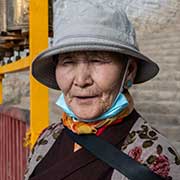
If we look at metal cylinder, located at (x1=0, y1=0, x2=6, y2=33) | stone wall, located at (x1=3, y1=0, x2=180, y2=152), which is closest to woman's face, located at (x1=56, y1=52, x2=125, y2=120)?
metal cylinder, located at (x1=0, y1=0, x2=6, y2=33)

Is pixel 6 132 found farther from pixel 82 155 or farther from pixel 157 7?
pixel 157 7

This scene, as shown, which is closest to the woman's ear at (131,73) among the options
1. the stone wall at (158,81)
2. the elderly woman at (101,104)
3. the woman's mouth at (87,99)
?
the elderly woman at (101,104)

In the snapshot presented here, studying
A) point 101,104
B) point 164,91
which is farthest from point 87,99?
point 164,91

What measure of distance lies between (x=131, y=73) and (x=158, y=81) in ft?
17.4

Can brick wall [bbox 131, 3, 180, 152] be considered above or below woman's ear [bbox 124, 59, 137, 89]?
below

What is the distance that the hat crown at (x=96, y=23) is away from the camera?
1765 mm

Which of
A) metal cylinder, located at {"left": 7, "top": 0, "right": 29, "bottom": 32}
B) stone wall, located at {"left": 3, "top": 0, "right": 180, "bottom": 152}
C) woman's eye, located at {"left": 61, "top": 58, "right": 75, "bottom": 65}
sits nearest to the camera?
woman's eye, located at {"left": 61, "top": 58, "right": 75, "bottom": 65}

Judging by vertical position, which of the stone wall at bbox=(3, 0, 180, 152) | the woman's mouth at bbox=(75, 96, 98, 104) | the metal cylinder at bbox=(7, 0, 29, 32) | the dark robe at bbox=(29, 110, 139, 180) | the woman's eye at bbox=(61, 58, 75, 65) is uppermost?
the woman's eye at bbox=(61, 58, 75, 65)

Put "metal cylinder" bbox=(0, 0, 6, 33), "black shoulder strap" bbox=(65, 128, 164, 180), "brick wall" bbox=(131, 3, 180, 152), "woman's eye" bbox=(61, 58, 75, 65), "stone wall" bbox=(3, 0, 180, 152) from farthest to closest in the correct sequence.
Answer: "stone wall" bbox=(3, 0, 180, 152)
"brick wall" bbox=(131, 3, 180, 152)
"metal cylinder" bbox=(0, 0, 6, 33)
"woman's eye" bbox=(61, 58, 75, 65)
"black shoulder strap" bbox=(65, 128, 164, 180)

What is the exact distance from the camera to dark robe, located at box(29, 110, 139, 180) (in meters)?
1.74

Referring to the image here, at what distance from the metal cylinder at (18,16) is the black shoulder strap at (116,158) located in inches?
56.3

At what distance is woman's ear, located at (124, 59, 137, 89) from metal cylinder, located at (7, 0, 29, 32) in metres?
1.33

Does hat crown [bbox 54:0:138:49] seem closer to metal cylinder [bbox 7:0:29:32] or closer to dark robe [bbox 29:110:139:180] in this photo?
dark robe [bbox 29:110:139:180]

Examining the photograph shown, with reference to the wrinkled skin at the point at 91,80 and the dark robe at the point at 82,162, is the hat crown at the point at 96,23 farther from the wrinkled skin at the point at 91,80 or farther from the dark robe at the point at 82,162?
the dark robe at the point at 82,162
